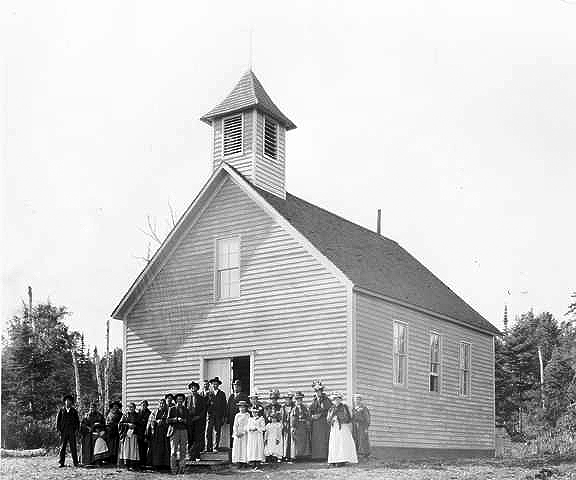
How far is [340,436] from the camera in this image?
1502cm

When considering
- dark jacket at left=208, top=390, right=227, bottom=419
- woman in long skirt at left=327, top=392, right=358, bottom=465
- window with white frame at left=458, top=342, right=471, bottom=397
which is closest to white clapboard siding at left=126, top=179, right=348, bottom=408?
dark jacket at left=208, top=390, right=227, bottom=419

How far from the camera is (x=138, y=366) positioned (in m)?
18.7

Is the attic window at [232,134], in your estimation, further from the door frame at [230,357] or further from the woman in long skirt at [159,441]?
the woman in long skirt at [159,441]

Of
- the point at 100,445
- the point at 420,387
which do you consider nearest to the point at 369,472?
the point at 420,387

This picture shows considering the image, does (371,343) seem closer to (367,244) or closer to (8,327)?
(367,244)

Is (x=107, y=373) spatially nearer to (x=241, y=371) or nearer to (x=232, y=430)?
(x=241, y=371)

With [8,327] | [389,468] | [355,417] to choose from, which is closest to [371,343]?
[355,417]

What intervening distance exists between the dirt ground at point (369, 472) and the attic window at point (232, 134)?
278 inches

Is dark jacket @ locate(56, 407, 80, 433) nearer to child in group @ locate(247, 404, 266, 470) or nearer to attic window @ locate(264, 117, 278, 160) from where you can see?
child in group @ locate(247, 404, 266, 470)

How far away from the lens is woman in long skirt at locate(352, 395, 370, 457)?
15.3 m

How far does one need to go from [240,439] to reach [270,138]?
6.88 meters

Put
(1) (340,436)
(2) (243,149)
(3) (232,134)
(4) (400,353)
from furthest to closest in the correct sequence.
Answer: (3) (232,134), (2) (243,149), (4) (400,353), (1) (340,436)

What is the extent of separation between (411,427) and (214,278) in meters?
4.91

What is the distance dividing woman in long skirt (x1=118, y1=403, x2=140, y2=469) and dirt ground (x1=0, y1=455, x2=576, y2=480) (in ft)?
0.98
